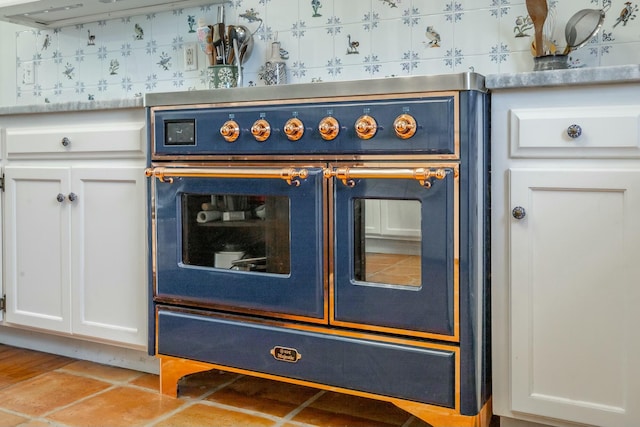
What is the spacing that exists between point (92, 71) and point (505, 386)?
216cm

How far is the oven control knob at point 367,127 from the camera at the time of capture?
1616mm

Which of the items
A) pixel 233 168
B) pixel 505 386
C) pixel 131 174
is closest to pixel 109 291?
pixel 131 174

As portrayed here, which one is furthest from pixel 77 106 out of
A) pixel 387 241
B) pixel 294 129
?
pixel 387 241

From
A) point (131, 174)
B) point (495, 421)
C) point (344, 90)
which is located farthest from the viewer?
point (131, 174)

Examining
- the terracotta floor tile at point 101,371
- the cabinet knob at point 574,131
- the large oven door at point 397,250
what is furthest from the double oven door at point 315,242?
the terracotta floor tile at point 101,371

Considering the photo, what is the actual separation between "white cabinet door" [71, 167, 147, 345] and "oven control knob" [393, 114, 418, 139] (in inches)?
34.1

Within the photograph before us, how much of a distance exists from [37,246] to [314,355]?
1.15 m

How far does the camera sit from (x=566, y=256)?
1526 millimetres

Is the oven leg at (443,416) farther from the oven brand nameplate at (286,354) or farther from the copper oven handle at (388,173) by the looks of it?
the copper oven handle at (388,173)

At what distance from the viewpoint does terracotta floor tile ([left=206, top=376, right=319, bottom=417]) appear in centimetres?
191

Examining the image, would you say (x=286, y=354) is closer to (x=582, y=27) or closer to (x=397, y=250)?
(x=397, y=250)

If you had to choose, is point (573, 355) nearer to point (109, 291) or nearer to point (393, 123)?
point (393, 123)

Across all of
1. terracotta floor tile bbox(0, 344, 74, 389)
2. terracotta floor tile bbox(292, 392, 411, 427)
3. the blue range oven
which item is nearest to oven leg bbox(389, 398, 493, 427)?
the blue range oven

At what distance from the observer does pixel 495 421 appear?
1.79 metres
